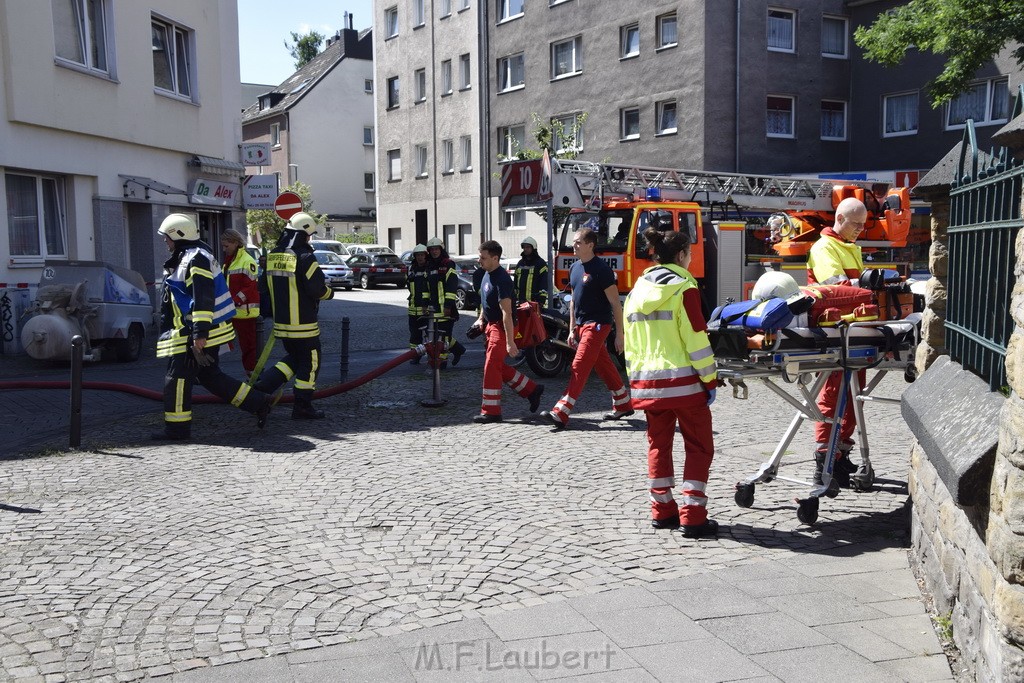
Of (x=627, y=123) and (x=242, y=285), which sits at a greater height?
(x=627, y=123)

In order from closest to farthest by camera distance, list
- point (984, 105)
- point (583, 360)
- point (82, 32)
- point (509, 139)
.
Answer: point (583, 360) → point (82, 32) → point (984, 105) → point (509, 139)

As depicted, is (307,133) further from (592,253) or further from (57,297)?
(592,253)

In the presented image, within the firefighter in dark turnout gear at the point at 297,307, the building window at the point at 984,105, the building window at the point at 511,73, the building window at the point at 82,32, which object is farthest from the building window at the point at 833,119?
the firefighter in dark turnout gear at the point at 297,307

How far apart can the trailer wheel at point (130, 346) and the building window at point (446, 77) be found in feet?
94.4

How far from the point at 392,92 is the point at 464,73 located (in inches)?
226

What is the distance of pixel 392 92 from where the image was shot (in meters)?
45.4

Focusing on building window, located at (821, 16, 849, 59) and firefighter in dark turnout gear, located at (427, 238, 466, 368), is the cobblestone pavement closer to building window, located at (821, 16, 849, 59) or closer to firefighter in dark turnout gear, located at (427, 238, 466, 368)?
firefighter in dark turnout gear, located at (427, 238, 466, 368)

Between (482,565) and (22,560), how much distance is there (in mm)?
2393

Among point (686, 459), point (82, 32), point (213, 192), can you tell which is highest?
point (82, 32)

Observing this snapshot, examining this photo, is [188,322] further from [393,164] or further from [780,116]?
[393,164]

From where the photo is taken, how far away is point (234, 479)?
7207 mm

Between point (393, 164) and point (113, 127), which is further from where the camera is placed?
point (393, 164)

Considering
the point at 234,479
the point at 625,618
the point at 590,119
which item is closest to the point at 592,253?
the point at 234,479

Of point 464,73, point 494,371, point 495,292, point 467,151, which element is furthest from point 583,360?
point 464,73
